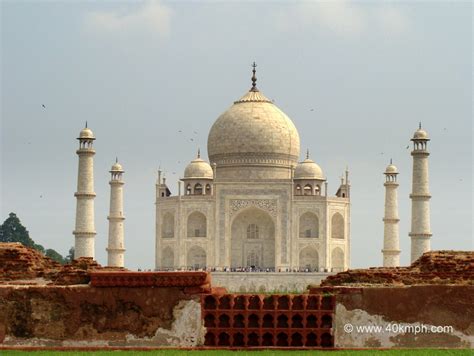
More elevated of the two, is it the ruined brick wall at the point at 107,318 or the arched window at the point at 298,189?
the arched window at the point at 298,189

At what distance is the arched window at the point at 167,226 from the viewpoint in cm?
4381

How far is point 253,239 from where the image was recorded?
1726 inches

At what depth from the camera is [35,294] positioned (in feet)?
49.9

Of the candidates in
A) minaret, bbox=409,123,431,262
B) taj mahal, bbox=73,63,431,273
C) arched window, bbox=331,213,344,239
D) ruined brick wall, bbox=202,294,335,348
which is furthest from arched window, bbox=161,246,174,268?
ruined brick wall, bbox=202,294,335,348

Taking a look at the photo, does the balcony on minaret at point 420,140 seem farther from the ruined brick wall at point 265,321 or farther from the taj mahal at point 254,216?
the ruined brick wall at point 265,321

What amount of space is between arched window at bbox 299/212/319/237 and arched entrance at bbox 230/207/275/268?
103cm

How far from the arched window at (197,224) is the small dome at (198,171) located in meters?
1.45

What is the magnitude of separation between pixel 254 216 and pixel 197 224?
2062 millimetres

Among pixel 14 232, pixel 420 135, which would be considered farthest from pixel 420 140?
pixel 14 232

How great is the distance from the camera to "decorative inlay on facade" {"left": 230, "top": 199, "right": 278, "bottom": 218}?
43344mm

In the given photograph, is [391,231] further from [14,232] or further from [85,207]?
[14,232]

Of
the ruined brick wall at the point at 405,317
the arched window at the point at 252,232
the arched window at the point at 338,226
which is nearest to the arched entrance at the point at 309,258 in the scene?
the arched window at the point at 338,226

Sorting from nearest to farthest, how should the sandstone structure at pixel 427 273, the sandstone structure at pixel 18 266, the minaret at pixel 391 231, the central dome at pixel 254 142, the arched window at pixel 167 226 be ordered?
the sandstone structure at pixel 427 273
the sandstone structure at pixel 18 266
the minaret at pixel 391 231
the arched window at pixel 167 226
the central dome at pixel 254 142

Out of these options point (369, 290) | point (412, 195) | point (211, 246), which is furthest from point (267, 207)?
point (369, 290)
